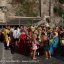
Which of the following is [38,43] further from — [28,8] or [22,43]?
[28,8]

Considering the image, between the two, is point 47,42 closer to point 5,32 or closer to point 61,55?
point 61,55

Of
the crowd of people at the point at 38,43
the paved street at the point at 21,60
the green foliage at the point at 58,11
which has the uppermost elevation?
the crowd of people at the point at 38,43

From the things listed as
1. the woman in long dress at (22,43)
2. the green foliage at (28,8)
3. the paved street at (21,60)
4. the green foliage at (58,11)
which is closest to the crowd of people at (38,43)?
the woman in long dress at (22,43)

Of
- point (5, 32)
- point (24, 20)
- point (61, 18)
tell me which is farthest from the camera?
point (61, 18)

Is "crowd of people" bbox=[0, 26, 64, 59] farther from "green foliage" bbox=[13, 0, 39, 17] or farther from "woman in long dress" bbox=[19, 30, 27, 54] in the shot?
"green foliage" bbox=[13, 0, 39, 17]

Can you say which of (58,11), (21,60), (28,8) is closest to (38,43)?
(21,60)

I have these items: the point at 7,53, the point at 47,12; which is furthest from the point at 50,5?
the point at 7,53

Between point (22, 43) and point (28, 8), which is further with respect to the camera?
point (28, 8)

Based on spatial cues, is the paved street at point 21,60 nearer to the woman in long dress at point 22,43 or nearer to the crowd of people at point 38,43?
the crowd of people at point 38,43

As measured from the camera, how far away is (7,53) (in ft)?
81.6

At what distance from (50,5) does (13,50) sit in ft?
82.0

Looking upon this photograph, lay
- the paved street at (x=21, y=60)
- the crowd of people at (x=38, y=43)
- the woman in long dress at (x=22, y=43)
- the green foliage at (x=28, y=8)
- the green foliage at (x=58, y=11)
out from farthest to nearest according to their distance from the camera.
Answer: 1. the green foliage at (x=58, y=11)
2. the green foliage at (x=28, y=8)
3. the woman in long dress at (x=22, y=43)
4. the crowd of people at (x=38, y=43)
5. the paved street at (x=21, y=60)

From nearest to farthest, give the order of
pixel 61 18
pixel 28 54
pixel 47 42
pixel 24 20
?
pixel 47 42 → pixel 28 54 → pixel 24 20 → pixel 61 18

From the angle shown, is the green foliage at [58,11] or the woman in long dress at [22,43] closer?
the woman in long dress at [22,43]
